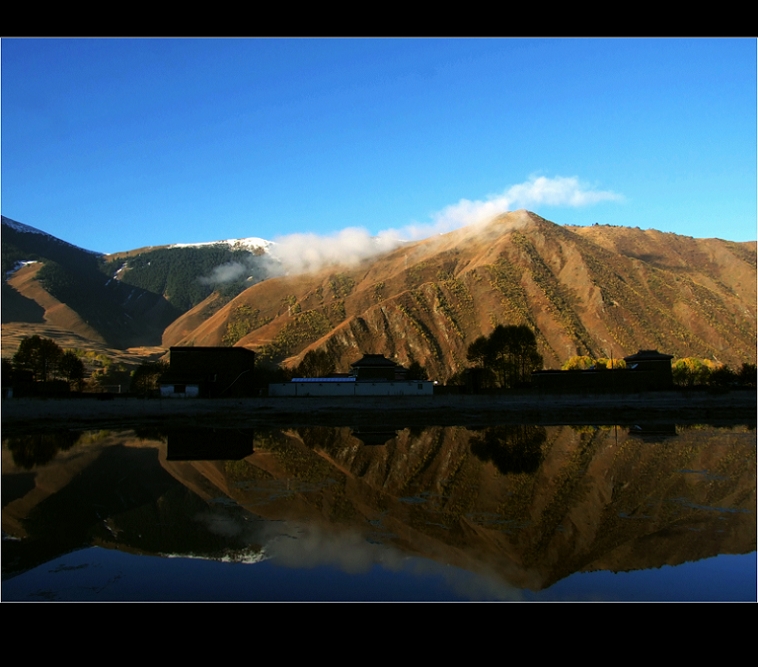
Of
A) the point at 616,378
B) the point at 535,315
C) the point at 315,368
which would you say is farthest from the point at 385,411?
the point at 535,315

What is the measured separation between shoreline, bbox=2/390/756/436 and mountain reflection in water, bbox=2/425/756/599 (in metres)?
14.9

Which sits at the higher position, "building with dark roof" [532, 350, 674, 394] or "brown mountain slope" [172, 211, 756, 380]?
"brown mountain slope" [172, 211, 756, 380]

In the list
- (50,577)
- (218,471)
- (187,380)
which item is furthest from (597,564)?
(187,380)

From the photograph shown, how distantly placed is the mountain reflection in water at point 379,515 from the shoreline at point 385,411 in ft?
49.0

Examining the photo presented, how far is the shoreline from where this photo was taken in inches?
1875

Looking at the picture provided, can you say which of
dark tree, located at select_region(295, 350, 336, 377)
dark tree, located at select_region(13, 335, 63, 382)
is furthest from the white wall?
dark tree, located at select_region(13, 335, 63, 382)

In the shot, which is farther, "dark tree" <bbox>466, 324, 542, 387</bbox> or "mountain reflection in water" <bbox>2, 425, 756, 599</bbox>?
"dark tree" <bbox>466, 324, 542, 387</bbox>

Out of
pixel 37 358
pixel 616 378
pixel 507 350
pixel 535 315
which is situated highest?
pixel 535 315

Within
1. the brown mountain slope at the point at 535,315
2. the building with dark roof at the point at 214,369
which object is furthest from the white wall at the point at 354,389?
the brown mountain slope at the point at 535,315

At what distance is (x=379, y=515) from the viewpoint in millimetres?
17594

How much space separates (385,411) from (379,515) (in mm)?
34536

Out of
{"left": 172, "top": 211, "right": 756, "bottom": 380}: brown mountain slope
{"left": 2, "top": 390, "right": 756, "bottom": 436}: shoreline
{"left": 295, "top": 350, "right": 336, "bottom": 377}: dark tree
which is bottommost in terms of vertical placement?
{"left": 2, "top": 390, "right": 756, "bottom": 436}: shoreline

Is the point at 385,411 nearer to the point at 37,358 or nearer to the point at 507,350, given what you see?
the point at 507,350

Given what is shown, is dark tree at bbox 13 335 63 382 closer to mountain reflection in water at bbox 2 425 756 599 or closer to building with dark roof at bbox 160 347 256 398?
building with dark roof at bbox 160 347 256 398
